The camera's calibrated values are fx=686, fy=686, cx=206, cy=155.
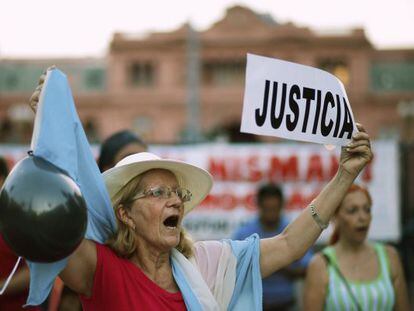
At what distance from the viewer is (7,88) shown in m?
43.8

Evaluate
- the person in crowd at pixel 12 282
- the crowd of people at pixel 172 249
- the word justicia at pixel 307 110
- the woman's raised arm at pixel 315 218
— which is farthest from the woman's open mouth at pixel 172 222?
the person in crowd at pixel 12 282

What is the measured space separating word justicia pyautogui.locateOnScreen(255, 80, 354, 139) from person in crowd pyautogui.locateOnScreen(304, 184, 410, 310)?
1192mm

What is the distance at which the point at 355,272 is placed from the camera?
4031 millimetres

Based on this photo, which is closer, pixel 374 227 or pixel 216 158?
pixel 374 227

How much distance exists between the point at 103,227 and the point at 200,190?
0.64 metres

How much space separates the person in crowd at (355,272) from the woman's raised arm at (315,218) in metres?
1.11

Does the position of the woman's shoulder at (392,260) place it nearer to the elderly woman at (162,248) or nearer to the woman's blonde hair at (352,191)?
the woman's blonde hair at (352,191)

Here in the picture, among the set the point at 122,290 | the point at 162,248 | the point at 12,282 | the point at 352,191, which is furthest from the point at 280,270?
the point at 122,290

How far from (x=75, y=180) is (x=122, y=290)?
496 mm

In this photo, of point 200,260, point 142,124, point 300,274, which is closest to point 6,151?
point 300,274

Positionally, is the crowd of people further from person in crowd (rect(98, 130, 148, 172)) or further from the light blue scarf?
person in crowd (rect(98, 130, 148, 172))

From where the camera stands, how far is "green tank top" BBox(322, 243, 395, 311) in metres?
3.88

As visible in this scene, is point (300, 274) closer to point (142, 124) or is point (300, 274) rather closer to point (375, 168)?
point (375, 168)

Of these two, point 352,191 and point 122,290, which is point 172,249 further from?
point 352,191
